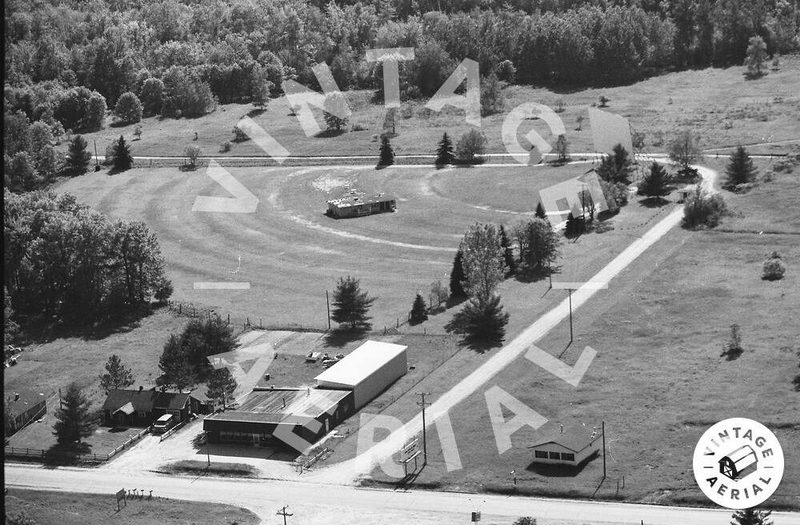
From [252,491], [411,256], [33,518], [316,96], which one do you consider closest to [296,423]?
[252,491]

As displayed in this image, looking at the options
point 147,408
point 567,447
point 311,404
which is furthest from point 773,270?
point 147,408

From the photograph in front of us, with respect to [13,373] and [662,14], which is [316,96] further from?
[13,373]

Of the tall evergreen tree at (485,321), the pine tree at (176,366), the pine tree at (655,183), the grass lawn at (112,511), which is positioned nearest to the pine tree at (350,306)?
the tall evergreen tree at (485,321)

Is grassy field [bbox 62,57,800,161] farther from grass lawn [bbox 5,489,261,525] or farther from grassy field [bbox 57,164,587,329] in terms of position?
grass lawn [bbox 5,489,261,525]

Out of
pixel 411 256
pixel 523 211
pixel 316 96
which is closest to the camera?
pixel 411 256

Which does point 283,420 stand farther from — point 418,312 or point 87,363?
point 87,363

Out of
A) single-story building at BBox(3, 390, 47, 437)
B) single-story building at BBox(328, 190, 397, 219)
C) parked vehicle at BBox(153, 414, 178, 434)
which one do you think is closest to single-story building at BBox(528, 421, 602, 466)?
parked vehicle at BBox(153, 414, 178, 434)
